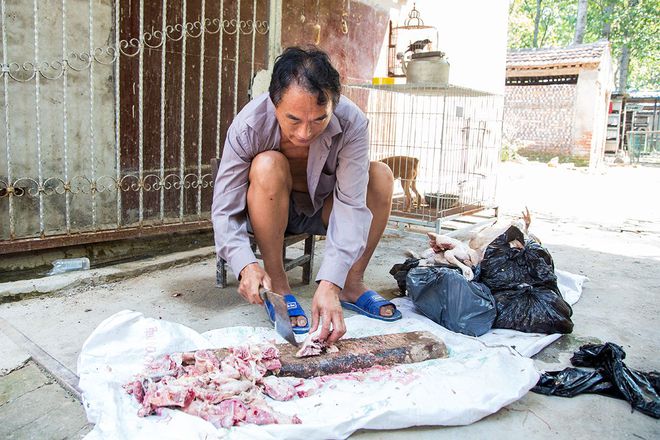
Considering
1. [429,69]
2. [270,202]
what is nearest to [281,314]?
[270,202]

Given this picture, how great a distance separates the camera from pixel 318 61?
1940 millimetres

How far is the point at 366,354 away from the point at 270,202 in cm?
81

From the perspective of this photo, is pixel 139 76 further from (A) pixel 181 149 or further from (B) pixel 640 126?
(B) pixel 640 126

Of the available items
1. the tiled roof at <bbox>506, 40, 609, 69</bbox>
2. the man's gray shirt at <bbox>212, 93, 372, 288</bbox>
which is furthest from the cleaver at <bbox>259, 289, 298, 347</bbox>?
the tiled roof at <bbox>506, 40, 609, 69</bbox>

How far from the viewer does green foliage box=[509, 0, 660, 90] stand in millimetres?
21484

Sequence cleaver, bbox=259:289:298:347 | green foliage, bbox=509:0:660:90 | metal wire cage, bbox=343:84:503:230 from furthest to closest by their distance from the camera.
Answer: green foliage, bbox=509:0:660:90
metal wire cage, bbox=343:84:503:230
cleaver, bbox=259:289:298:347

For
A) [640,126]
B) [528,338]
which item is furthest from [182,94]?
[640,126]

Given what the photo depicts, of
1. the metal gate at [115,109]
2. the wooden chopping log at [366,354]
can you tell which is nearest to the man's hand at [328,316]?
the wooden chopping log at [366,354]

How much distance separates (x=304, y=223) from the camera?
107 inches

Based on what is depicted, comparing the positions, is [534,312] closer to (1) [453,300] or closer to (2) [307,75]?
(1) [453,300]

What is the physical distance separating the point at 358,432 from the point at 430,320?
40.3 inches

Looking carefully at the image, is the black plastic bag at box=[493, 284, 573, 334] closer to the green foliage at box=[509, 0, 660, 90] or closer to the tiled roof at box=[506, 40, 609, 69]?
the tiled roof at box=[506, 40, 609, 69]

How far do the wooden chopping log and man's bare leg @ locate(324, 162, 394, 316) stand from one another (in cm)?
49

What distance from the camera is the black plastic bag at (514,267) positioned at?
2617 mm
